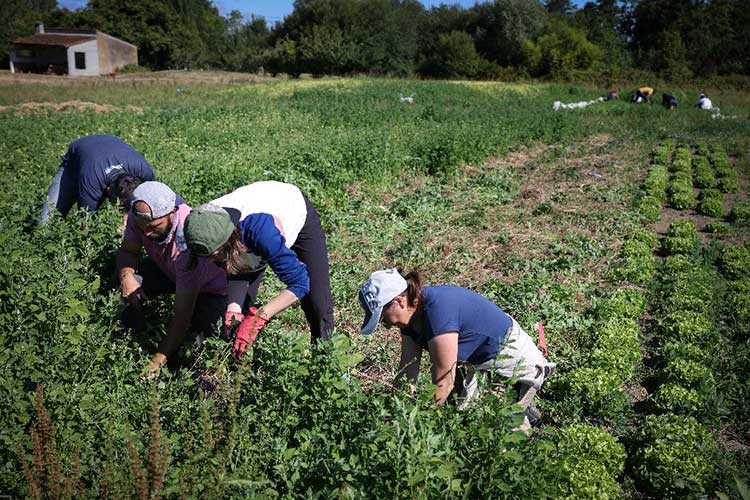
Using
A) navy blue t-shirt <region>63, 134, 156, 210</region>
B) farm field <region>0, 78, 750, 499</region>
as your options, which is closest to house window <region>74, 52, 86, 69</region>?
farm field <region>0, 78, 750, 499</region>

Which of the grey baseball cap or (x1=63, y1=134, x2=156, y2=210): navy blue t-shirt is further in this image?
(x1=63, y1=134, x2=156, y2=210): navy blue t-shirt

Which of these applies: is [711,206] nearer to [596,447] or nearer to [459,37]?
[596,447]

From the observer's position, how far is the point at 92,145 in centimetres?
486

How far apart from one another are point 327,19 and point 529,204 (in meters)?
51.0

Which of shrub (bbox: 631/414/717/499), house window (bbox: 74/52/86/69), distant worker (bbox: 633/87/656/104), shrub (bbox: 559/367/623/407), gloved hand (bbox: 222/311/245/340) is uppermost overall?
house window (bbox: 74/52/86/69)

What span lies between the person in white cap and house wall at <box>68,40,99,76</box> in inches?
2191

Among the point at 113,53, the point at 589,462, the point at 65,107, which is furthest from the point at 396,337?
the point at 113,53

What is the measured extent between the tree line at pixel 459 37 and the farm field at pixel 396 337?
3492cm

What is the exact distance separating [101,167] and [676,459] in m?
4.67

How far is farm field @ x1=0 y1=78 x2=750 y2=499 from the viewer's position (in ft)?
8.13

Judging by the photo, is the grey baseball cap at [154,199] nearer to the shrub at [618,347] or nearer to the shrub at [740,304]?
the shrub at [618,347]

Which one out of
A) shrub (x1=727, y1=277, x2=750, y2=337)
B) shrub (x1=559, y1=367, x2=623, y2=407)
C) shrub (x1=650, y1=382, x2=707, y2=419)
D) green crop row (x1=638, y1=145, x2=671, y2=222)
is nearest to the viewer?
shrub (x1=650, y1=382, x2=707, y2=419)

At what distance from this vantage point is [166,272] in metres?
3.90

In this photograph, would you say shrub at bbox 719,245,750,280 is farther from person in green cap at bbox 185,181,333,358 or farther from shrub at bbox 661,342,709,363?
person in green cap at bbox 185,181,333,358
